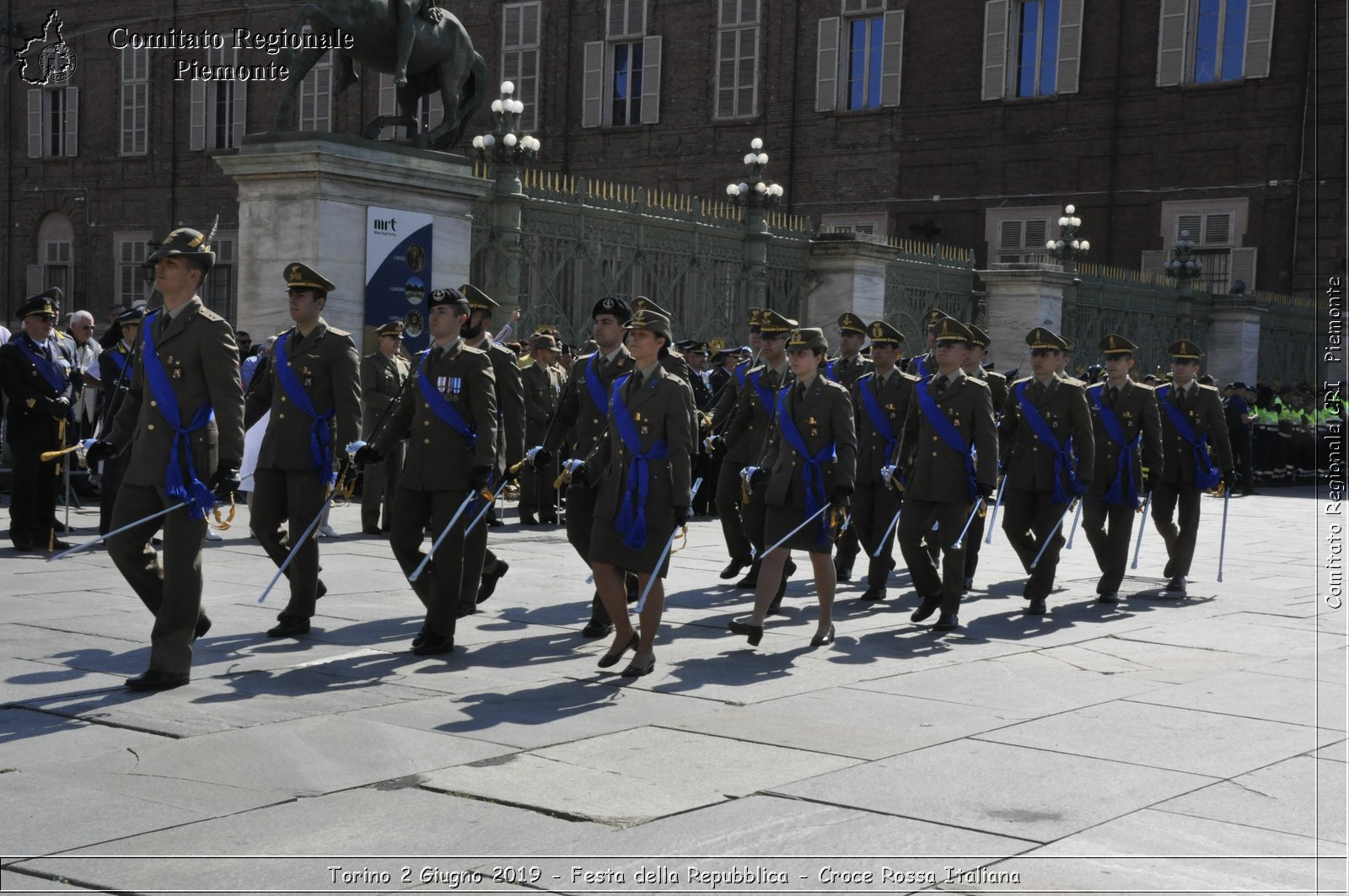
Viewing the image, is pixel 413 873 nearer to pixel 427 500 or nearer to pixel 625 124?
pixel 427 500

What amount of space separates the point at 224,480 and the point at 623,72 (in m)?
30.7

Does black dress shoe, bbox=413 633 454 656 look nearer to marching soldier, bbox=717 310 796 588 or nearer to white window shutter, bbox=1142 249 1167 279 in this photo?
marching soldier, bbox=717 310 796 588

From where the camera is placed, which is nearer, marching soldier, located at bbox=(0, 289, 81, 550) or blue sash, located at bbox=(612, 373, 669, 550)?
blue sash, located at bbox=(612, 373, 669, 550)

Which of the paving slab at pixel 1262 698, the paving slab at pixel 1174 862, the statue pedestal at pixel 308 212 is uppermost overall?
the statue pedestal at pixel 308 212

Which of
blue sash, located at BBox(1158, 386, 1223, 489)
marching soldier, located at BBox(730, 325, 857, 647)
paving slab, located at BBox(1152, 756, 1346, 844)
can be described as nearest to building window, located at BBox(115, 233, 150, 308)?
blue sash, located at BBox(1158, 386, 1223, 489)

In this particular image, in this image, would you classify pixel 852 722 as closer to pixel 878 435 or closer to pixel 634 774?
pixel 634 774

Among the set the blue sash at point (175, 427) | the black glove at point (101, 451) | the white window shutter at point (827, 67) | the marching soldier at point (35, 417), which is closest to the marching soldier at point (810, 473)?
the blue sash at point (175, 427)

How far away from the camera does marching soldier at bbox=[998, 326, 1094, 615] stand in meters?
11.0

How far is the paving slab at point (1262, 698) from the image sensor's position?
7520 millimetres

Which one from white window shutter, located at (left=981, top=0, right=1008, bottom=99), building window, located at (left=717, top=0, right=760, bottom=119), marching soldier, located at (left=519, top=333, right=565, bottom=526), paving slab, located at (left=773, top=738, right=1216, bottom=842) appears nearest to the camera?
paving slab, located at (left=773, top=738, right=1216, bottom=842)

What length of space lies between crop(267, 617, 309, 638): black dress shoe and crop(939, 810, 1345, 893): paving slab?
15.2 feet

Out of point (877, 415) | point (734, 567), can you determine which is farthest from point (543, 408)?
point (877, 415)

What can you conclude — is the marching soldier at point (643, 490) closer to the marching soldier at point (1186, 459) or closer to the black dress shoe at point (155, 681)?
the black dress shoe at point (155, 681)

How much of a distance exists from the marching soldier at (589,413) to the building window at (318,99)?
2987cm
